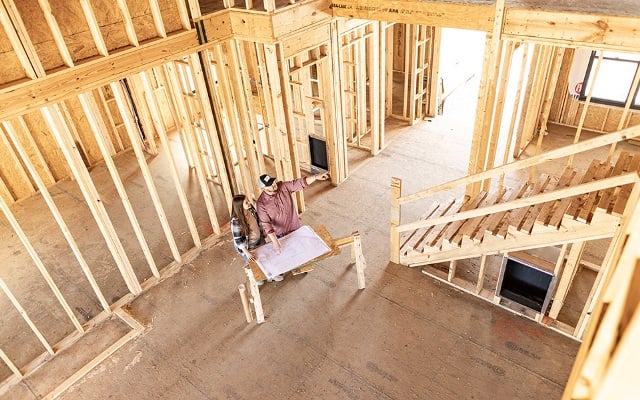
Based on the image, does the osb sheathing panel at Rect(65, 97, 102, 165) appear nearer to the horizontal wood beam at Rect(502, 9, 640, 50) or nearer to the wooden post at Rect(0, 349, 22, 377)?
the wooden post at Rect(0, 349, 22, 377)

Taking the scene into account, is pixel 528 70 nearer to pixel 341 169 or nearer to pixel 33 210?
pixel 341 169

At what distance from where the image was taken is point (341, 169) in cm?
770

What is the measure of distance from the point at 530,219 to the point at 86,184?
16.8ft

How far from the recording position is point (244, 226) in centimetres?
539

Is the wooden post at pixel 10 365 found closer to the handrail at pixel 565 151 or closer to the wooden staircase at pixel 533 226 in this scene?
the wooden staircase at pixel 533 226

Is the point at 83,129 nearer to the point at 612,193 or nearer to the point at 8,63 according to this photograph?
the point at 8,63

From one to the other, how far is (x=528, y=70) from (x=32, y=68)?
7.37 metres

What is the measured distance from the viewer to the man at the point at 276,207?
5078 millimetres

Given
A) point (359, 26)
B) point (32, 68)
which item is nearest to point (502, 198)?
point (359, 26)

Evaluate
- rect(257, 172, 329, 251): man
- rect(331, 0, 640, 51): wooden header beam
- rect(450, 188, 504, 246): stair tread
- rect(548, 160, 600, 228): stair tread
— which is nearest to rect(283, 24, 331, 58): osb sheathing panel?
rect(331, 0, 640, 51): wooden header beam

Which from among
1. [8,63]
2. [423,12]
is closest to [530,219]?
[423,12]

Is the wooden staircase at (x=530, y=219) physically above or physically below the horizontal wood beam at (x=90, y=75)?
below

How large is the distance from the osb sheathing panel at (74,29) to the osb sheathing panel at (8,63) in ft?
1.61

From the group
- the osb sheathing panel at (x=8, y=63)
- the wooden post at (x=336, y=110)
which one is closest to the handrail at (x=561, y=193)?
the wooden post at (x=336, y=110)
